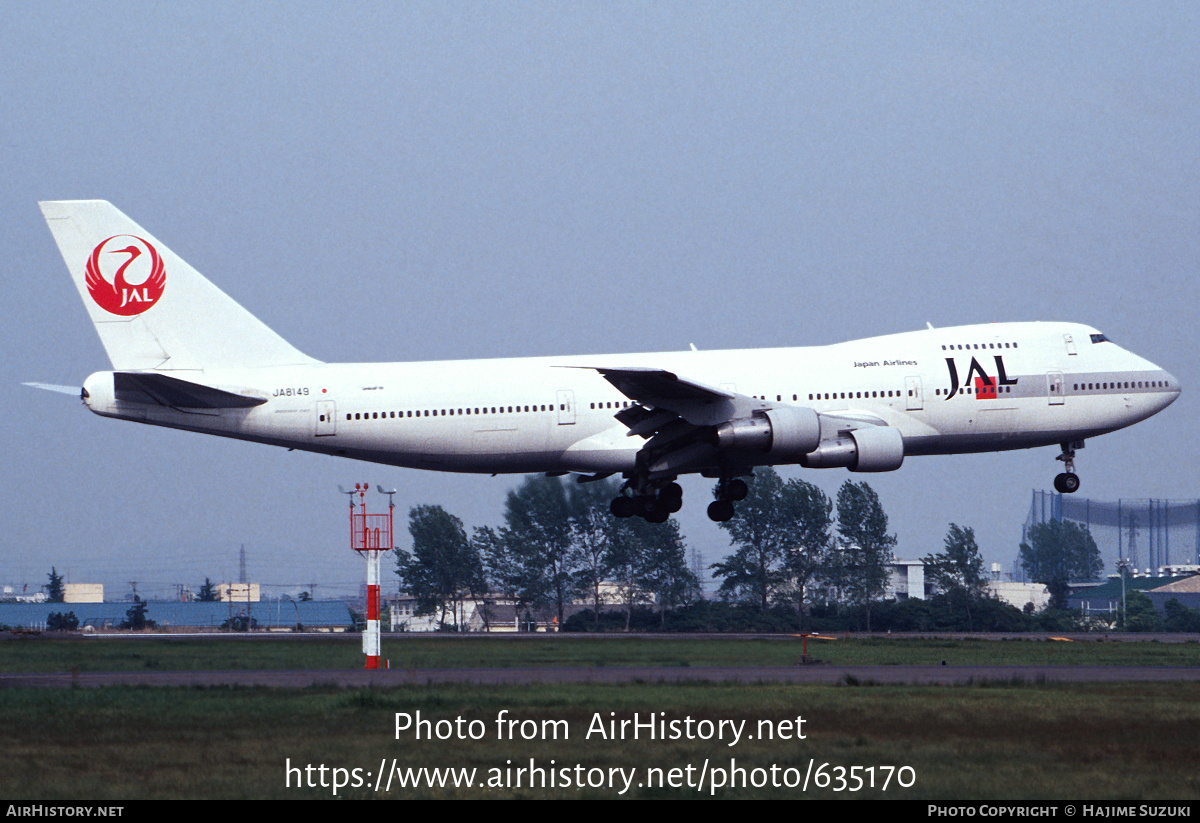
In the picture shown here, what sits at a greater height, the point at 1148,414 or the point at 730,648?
the point at 1148,414

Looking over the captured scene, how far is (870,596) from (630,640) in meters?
27.3

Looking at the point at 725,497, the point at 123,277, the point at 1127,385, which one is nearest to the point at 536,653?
the point at 725,497

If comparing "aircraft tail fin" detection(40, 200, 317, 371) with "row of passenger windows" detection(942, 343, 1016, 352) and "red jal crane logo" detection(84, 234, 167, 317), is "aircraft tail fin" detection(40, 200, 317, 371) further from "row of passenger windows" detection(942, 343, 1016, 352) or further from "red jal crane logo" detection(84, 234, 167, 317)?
"row of passenger windows" detection(942, 343, 1016, 352)

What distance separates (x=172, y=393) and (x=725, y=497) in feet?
54.5

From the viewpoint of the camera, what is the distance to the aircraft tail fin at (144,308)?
41125 mm

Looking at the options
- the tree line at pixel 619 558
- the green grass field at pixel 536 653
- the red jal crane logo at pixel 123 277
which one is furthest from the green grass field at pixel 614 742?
the tree line at pixel 619 558

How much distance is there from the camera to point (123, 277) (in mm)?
41469

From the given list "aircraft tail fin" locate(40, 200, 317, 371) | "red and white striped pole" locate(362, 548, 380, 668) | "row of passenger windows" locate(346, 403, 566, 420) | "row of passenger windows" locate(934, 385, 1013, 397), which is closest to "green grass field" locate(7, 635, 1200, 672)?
"red and white striped pole" locate(362, 548, 380, 668)

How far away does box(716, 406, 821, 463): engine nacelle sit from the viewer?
39.0 metres

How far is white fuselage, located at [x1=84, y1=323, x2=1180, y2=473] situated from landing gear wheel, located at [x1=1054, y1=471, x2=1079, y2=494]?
1801 millimetres

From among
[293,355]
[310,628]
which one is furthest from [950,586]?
[293,355]

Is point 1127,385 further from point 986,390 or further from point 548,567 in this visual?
point 548,567
